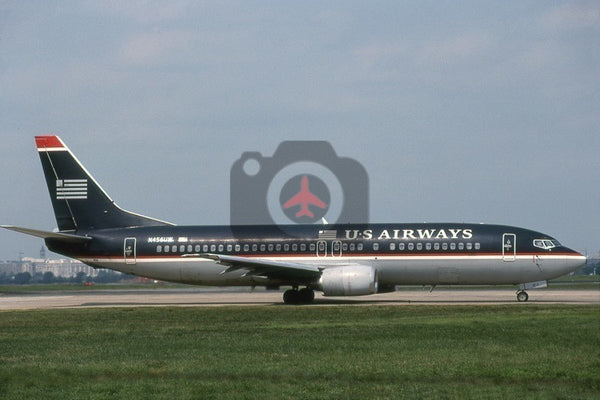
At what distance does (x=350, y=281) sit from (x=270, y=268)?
3.70 metres

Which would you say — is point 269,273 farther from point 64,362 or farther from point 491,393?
point 491,393

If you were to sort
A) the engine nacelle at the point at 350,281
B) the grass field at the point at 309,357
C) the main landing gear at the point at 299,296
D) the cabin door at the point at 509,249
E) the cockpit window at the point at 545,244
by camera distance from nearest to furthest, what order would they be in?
1. the grass field at the point at 309,357
2. the engine nacelle at the point at 350,281
3. the cabin door at the point at 509,249
4. the cockpit window at the point at 545,244
5. the main landing gear at the point at 299,296

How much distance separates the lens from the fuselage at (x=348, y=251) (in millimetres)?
38250

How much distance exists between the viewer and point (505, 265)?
38156mm

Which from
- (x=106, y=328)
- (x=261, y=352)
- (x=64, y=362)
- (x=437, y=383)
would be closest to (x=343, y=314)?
(x=106, y=328)

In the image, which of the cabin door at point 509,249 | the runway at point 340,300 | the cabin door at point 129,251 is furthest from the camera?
the cabin door at point 129,251

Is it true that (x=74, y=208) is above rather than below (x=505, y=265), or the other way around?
above

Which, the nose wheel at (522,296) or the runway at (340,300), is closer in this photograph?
the nose wheel at (522,296)

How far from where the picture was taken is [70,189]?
4344cm

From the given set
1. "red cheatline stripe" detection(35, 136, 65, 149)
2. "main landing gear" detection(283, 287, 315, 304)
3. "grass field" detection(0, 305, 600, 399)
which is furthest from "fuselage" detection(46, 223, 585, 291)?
"grass field" detection(0, 305, 600, 399)

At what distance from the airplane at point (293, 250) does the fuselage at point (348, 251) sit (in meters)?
0.04

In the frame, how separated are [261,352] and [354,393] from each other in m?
5.40

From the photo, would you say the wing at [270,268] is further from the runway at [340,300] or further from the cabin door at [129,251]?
the cabin door at [129,251]

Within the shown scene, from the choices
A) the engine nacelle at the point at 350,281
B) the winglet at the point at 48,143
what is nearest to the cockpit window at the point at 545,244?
the engine nacelle at the point at 350,281
